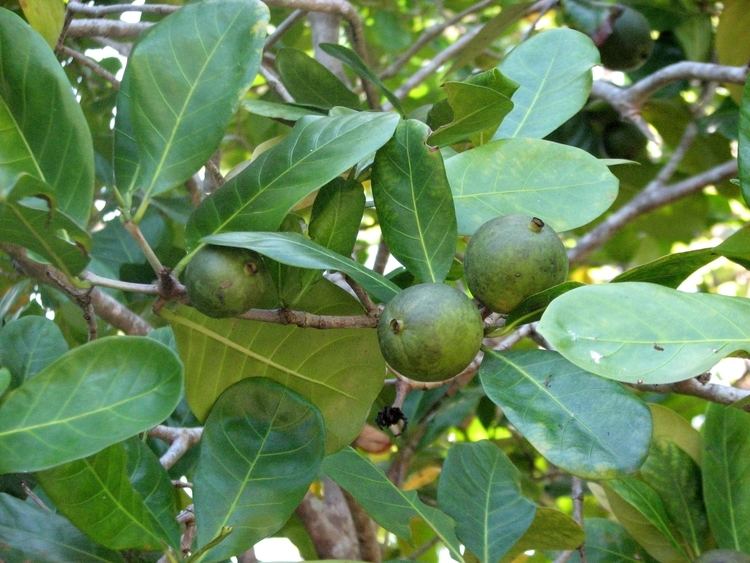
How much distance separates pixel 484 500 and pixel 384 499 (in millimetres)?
139

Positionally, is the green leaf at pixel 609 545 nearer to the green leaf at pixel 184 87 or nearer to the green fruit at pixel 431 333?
the green fruit at pixel 431 333

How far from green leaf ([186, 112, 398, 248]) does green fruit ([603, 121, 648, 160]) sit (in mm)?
1288

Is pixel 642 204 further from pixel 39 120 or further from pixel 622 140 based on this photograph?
pixel 39 120

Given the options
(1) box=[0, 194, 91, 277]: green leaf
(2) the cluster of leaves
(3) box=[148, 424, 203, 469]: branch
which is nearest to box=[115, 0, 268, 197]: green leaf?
(2) the cluster of leaves

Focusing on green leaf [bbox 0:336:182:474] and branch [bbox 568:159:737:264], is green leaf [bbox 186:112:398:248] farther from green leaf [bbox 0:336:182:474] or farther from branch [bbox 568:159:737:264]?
branch [bbox 568:159:737:264]

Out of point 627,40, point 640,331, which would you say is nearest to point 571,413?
point 640,331

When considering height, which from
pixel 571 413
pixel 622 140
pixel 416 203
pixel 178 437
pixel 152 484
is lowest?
pixel 622 140

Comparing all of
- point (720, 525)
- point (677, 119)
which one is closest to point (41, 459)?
point (720, 525)

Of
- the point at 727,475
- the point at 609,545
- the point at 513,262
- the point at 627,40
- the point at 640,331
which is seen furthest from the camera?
the point at 627,40

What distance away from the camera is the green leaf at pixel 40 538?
91 cm

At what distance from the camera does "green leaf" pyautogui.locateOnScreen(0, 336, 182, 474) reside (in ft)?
2.62

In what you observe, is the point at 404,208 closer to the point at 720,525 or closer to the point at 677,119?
the point at 720,525

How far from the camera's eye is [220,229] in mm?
925

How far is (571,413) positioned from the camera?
2.75 ft
